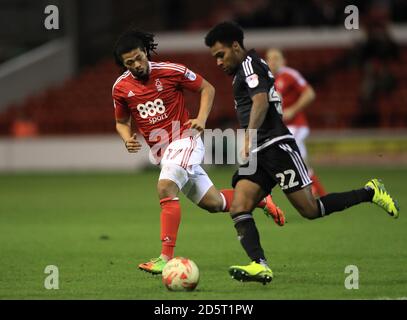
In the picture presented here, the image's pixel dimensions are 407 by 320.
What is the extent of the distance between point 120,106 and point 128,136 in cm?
32

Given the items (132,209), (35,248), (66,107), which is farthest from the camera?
(66,107)

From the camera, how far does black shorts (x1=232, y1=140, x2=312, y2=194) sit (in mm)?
7543

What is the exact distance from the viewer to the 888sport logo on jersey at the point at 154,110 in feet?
27.5

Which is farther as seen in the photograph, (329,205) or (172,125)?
(172,125)

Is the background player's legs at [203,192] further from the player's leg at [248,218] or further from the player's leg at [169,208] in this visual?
the player's leg at [248,218]

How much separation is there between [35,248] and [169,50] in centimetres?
1904

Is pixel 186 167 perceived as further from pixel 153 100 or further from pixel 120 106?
pixel 120 106

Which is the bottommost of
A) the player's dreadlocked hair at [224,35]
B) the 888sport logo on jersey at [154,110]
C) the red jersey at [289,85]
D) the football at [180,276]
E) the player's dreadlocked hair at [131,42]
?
the football at [180,276]

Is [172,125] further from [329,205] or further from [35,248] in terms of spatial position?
[35,248]

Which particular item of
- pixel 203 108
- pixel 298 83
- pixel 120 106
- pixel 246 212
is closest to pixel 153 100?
pixel 120 106

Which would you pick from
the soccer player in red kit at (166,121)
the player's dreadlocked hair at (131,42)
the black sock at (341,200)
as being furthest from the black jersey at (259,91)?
the player's dreadlocked hair at (131,42)

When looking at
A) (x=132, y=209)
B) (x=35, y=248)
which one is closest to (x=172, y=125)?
(x=35, y=248)

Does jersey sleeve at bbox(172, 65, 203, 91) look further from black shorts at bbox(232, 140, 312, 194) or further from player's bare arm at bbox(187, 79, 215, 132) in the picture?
black shorts at bbox(232, 140, 312, 194)

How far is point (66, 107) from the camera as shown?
27.0 metres
